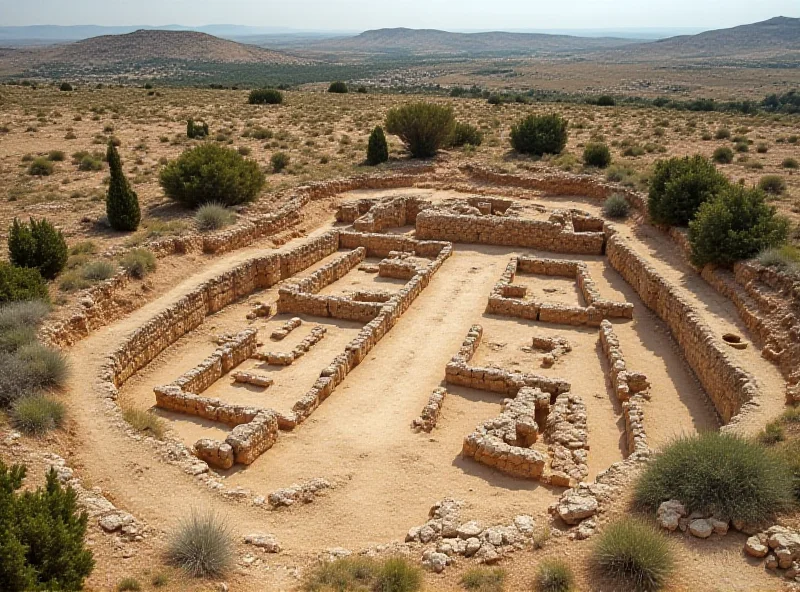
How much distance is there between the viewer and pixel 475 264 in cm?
2000

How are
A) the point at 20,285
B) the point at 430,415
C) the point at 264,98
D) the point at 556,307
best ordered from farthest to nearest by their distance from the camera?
1. the point at 264,98
2. the point at 556,307
3. the point at 20,285
4. the point at 430,415

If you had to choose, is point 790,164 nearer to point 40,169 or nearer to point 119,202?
point 119,202

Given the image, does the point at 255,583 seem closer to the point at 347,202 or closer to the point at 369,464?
the point at 369,464

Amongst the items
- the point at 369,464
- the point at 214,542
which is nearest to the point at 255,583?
the point at 214,542

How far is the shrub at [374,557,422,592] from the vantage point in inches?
262

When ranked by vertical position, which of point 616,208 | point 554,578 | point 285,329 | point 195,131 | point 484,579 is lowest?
point 285,329

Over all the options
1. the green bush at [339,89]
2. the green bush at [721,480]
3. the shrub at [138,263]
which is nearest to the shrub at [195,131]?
the shrub at [138,263]

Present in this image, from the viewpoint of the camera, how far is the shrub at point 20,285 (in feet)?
41.0

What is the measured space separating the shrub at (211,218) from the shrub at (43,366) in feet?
27.6

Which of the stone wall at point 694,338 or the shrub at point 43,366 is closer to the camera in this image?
the shrub at point 43,366

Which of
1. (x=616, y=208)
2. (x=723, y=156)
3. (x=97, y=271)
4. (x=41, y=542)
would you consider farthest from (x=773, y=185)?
(x=41, y=542)

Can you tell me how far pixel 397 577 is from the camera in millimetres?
6758

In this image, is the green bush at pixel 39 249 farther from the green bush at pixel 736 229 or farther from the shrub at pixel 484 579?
the green bush at pixel 736 229

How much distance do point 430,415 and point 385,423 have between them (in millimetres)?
851
